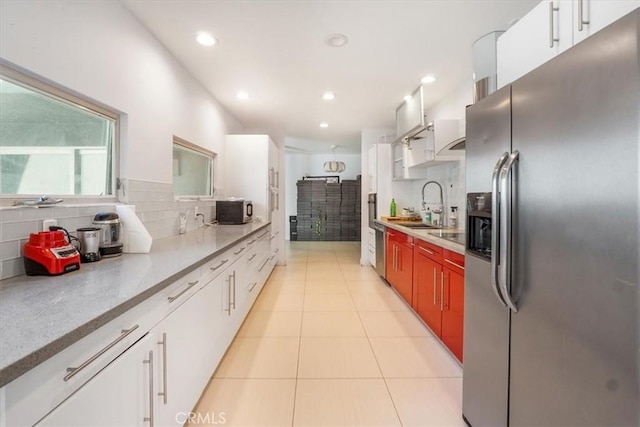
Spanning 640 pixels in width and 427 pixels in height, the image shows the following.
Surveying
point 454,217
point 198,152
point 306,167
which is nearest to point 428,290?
point 454,217

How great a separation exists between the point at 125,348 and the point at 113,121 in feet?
5.39

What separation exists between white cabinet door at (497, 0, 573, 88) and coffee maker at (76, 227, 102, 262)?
2.23 meters

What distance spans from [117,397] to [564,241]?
1497 mm

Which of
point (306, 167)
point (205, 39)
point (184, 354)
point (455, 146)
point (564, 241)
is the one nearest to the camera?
point (564, 241)

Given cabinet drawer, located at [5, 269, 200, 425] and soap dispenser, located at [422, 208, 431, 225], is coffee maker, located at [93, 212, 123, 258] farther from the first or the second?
soap dispenser, located at [422, 208, 431, 225]

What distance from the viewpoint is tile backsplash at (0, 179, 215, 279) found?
1.23 meters

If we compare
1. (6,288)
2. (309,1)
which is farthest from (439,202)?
(6,288)

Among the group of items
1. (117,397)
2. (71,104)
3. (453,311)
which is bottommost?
(453,311)

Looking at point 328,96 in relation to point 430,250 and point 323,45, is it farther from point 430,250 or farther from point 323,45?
point 430,250

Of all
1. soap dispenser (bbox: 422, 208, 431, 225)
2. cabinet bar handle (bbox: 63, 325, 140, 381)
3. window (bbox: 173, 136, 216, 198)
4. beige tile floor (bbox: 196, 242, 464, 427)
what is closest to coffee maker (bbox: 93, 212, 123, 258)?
cabinet bar handle (bbox: 63, 325, 140, 381)

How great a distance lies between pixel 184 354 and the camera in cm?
140

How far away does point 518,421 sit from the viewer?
113 cm

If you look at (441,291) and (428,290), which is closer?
(441,291)

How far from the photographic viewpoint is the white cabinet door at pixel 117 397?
75 cm
